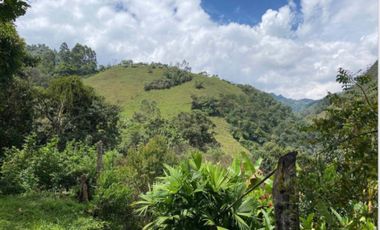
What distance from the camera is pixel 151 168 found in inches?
469

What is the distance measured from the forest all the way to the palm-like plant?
0.04 feet

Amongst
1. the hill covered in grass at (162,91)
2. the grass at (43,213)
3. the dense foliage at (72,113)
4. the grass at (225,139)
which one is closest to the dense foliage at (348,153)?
the grass at (43,213)

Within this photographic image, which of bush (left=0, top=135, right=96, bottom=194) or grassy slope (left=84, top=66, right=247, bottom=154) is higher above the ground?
grassy slope (left=84, top=66, right=247, bottom=154)

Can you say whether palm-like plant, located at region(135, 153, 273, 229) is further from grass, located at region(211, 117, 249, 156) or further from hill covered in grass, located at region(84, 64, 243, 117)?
hill covered in grass, located at region(84, 64, 243, 117)

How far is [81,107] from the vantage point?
18891 millimetres

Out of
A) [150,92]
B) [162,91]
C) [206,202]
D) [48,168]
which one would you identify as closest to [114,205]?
[48,168]

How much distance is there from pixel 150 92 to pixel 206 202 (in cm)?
5542

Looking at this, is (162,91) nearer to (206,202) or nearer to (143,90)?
(143,90)

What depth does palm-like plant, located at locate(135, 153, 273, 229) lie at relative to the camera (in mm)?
4027

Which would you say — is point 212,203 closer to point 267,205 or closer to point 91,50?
point 267,205

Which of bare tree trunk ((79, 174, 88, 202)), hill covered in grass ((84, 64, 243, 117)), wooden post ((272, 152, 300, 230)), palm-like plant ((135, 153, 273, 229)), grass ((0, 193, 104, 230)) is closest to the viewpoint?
wooden post ((272, 152, 300, 230))

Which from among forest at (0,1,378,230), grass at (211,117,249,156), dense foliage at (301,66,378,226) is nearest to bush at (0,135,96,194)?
forest at (0,1,378,230)

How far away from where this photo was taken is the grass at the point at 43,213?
691cm

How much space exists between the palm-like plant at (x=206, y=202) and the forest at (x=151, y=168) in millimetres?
12
